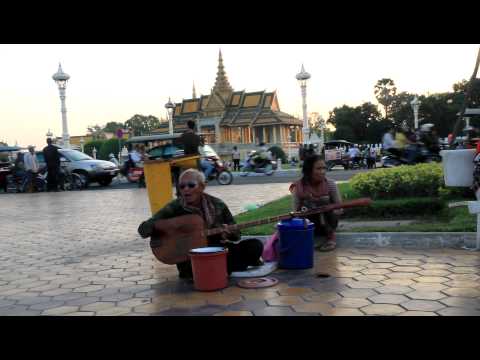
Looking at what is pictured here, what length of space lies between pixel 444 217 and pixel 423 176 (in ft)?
3.65

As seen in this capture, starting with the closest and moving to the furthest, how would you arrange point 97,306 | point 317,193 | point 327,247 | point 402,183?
point 97,306, point 317,193, point 327,247, point 402,183

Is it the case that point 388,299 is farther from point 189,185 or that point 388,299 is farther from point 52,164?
point 52,164

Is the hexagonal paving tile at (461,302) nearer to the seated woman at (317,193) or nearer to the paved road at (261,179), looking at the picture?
the seated woman at (317,193)

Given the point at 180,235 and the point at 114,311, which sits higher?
the point at 180,235

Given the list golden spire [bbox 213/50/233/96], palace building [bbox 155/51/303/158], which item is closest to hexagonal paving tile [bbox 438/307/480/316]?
palace building [bbox 155/51/303/158]

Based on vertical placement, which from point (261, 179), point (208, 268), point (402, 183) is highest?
point (402, 183)

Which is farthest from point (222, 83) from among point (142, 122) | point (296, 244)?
point (296, 244)

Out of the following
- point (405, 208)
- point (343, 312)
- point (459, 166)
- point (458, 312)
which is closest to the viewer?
point (458, 312)

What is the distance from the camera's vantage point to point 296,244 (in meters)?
4.35

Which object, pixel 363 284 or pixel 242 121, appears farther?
pixel 242 121

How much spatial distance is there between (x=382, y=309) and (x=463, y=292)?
2.38 ft
